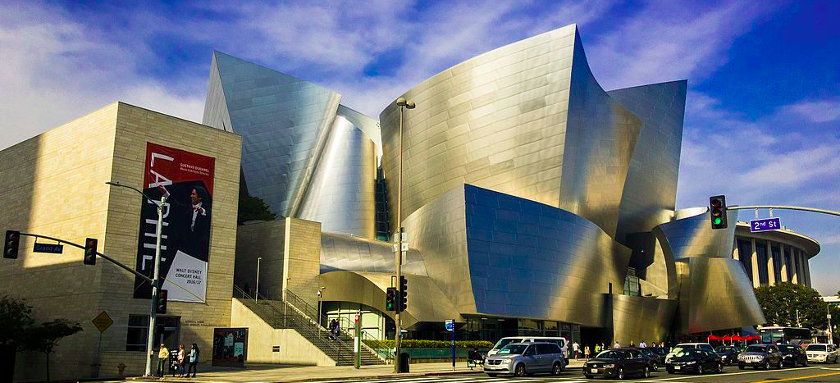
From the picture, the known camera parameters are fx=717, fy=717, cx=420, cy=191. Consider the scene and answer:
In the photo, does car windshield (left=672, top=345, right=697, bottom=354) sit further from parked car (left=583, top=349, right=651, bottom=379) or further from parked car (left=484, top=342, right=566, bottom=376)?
parked car (left=484, top=342, right=566, bottom=376)

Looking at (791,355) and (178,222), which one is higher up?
(178,222)

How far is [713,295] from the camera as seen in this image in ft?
212

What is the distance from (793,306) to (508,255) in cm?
7122

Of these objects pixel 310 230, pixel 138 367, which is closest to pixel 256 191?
pixel 310 230

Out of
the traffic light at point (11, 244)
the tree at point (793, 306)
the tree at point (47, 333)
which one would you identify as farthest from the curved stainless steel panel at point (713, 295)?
the traffic light at point (11, 244)

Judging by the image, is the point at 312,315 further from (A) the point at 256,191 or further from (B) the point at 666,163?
(B) the point at 666,163

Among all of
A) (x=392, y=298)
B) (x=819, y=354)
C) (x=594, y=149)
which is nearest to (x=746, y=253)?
(x=594, y=149)

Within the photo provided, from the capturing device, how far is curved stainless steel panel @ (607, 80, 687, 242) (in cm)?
7506

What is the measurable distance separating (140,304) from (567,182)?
116 feet

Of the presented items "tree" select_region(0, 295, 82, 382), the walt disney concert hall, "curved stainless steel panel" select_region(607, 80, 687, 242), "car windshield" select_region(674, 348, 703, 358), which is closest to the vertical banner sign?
"tree" select_region(0, 295, 82, 382)

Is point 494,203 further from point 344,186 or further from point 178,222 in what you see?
point 344,186

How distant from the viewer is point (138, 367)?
1425 inches

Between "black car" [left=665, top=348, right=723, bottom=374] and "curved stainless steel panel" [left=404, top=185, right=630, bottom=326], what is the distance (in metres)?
18.8

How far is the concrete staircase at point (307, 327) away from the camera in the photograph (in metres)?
41.2
